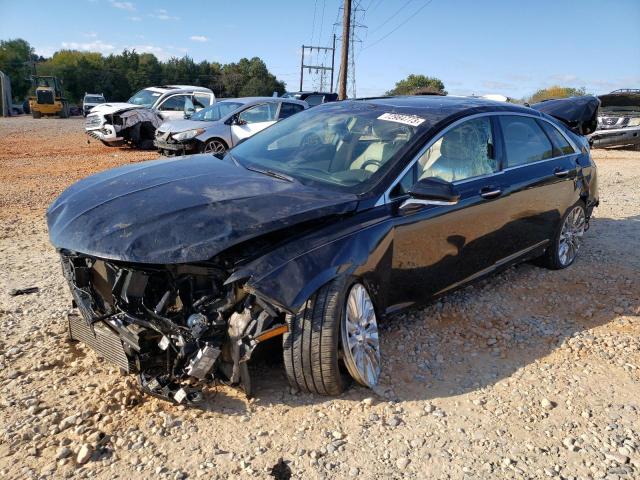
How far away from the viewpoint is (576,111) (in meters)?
6.69

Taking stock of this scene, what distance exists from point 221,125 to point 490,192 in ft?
28.9

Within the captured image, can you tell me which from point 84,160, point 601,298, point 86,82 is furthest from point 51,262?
point 86,82

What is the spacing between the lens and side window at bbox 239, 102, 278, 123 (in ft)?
39.7

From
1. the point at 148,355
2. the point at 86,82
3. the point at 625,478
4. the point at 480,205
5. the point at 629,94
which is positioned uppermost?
the point at 86,82

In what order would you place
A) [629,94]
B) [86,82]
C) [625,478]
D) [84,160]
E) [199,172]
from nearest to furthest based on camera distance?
[625,478], [199,172], [84,160], [629,94], [86,82]

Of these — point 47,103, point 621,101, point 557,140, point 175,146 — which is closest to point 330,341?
point 557,140

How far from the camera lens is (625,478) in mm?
2457

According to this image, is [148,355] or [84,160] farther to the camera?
[84,160]

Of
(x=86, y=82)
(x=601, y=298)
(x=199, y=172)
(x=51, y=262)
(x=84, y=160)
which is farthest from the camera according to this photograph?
(x=86, y=82)

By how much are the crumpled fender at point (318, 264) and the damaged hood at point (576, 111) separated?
4656 mm

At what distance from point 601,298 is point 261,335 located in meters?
3.44

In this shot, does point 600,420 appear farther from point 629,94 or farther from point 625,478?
point 629,94

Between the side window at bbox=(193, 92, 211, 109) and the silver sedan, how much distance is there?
3284 mm

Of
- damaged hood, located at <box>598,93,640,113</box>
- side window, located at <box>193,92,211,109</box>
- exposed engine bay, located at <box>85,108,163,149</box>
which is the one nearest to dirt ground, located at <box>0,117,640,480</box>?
exposed engine bay, located at <box>85,108,163,149</box>
